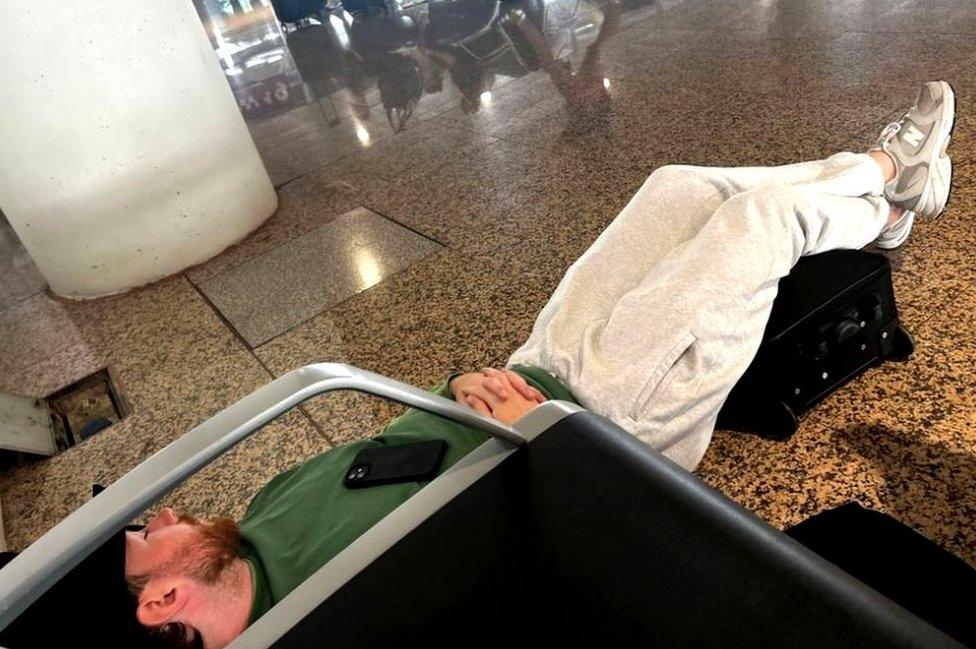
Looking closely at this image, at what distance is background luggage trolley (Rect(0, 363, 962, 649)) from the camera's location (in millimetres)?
662

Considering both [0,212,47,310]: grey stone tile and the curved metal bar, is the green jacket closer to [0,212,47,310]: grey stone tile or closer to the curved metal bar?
the curved metal bar

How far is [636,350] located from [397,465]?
54 centimetres

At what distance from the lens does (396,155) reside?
3.83 meters

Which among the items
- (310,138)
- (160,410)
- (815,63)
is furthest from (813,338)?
(310,138)

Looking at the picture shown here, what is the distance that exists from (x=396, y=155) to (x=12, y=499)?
2442 millimetres

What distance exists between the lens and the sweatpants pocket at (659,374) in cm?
136

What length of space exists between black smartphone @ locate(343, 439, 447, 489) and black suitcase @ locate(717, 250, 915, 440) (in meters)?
0.71

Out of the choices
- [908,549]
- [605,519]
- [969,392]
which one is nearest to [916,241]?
[969,392]

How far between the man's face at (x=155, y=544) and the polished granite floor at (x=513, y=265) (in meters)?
0.72

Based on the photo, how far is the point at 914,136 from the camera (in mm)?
1851

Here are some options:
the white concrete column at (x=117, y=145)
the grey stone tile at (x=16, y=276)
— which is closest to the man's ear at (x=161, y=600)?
the white concrete column at (x=117, y=145)

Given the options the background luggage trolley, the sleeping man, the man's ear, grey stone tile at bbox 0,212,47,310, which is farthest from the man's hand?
grey stone tile at bbox 0,212,47,310

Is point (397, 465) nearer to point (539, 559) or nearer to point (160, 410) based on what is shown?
point (539, 559)

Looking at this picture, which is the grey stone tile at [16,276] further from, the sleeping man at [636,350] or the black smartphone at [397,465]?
the black smartphone at [397,465]
